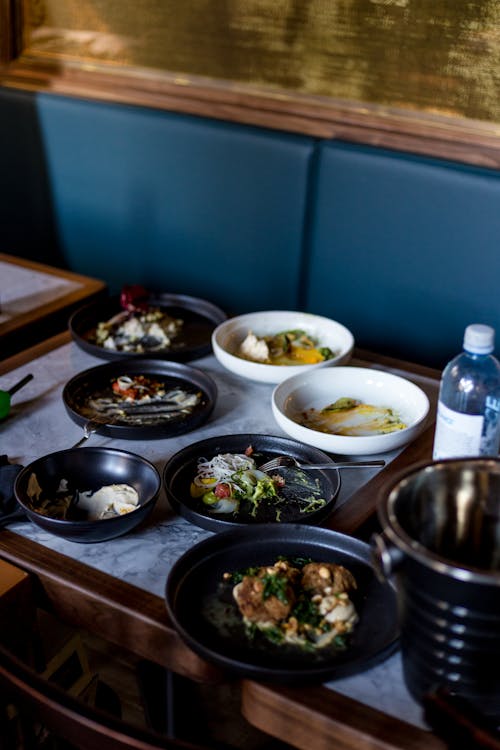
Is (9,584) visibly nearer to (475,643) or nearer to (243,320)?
(475,643)

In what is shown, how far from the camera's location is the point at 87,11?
272 cm

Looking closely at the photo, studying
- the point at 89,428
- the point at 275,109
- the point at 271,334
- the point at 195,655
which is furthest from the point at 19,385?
the point at 275,109

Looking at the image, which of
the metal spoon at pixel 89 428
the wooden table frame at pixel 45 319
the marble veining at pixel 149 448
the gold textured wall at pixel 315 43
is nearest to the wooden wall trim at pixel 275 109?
the gold textured wall at pixel 315 43

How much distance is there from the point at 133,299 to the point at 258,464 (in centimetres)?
79

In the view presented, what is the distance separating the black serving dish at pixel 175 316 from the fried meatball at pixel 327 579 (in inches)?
32.5

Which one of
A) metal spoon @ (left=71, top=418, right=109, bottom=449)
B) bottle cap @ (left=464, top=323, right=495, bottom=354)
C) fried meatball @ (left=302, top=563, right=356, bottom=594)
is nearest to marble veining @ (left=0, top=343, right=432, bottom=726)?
metal spoon @ (left=71, top=418, right=109, bottom=449)

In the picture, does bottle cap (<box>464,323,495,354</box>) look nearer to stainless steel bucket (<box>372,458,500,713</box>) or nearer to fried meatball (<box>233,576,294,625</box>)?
stainless steel bucket (<box>372,458,500,713</box>)

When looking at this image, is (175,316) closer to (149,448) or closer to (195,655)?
(149,448)

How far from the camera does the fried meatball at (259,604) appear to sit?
1.15 meters

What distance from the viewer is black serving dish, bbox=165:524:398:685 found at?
42.2 inches

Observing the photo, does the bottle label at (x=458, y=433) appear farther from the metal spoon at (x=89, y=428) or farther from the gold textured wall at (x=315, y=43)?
the gold textured wall at (x=315, y=43)

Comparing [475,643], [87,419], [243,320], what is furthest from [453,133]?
[475,643]

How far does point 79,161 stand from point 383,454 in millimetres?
1637

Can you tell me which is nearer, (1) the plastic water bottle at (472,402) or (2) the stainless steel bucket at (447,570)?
(2) the stainless steel bucket at (447,570)
